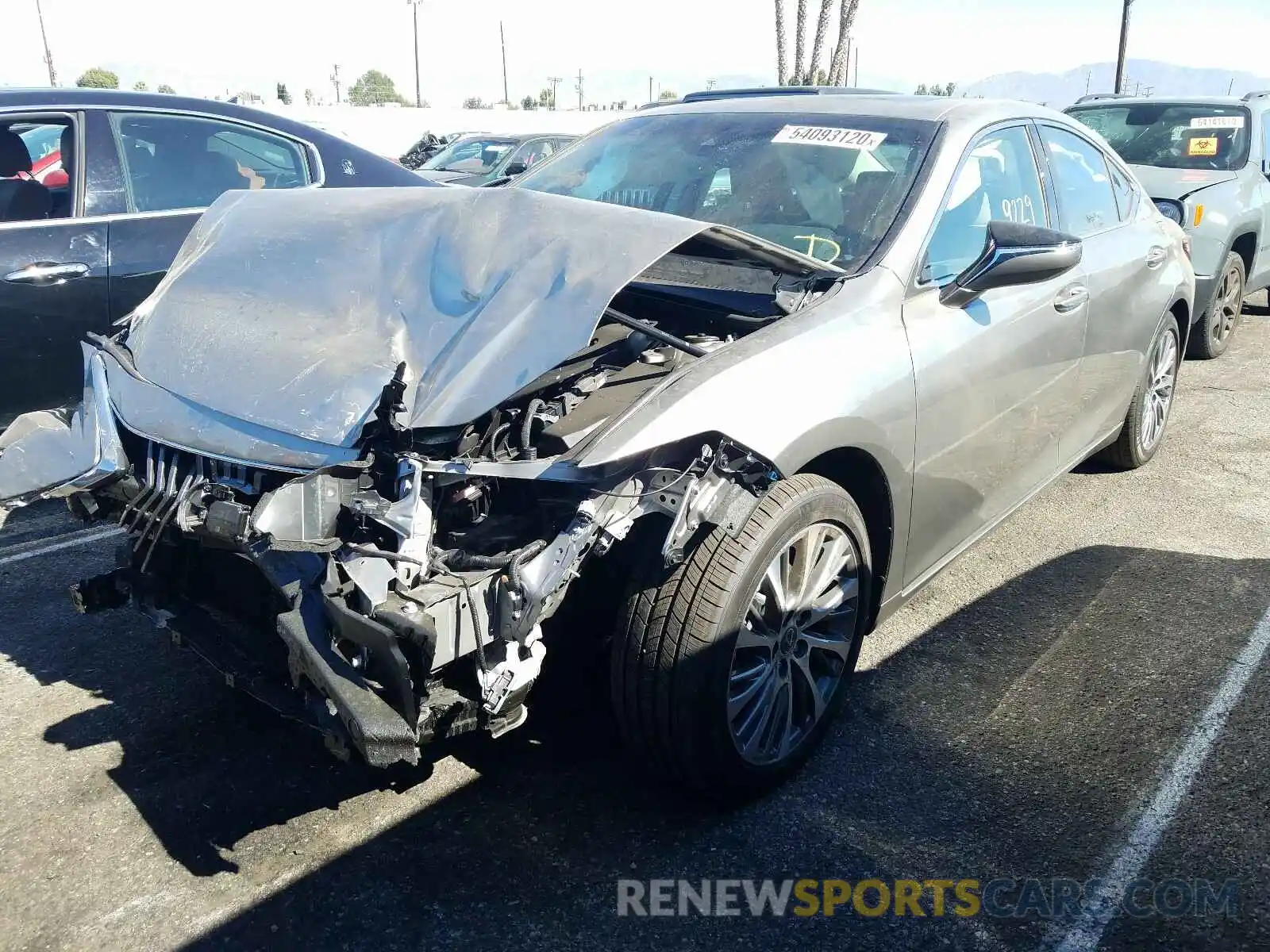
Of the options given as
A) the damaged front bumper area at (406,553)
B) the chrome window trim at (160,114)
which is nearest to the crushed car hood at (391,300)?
the damaged front bumper area at (406,553)

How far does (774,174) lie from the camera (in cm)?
349

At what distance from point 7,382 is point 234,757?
2459 millimetres

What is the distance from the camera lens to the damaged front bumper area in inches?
83.8

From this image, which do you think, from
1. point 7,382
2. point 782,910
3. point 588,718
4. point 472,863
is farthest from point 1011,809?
point 7,382

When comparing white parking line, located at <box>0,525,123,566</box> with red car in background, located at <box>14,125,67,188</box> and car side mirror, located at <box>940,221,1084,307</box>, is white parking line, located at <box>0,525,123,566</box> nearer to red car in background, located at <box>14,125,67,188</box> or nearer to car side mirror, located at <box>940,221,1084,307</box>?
red car in background, located at <box>14,125,67,188</box>

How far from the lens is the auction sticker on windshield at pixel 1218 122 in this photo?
7910 mm

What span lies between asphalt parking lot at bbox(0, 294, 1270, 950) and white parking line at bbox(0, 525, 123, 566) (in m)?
0.41

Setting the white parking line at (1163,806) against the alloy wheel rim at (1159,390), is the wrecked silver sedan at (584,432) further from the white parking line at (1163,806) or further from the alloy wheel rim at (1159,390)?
the alloy wheel rim at (1159,390)

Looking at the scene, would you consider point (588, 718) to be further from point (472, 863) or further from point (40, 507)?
point (40, 507)

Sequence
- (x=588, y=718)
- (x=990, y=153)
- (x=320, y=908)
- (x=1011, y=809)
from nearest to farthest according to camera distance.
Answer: (x=320, y=908)
(x=1011, y=809)
(x=588, y=718)
(x=990, y=153)

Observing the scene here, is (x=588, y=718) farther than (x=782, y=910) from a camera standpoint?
Yes

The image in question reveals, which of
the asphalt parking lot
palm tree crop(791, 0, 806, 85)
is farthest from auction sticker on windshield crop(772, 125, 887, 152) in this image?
palm tree crop(791, 0, 806, 85)

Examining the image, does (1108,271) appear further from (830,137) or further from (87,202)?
(87,202)

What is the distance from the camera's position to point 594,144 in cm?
415
